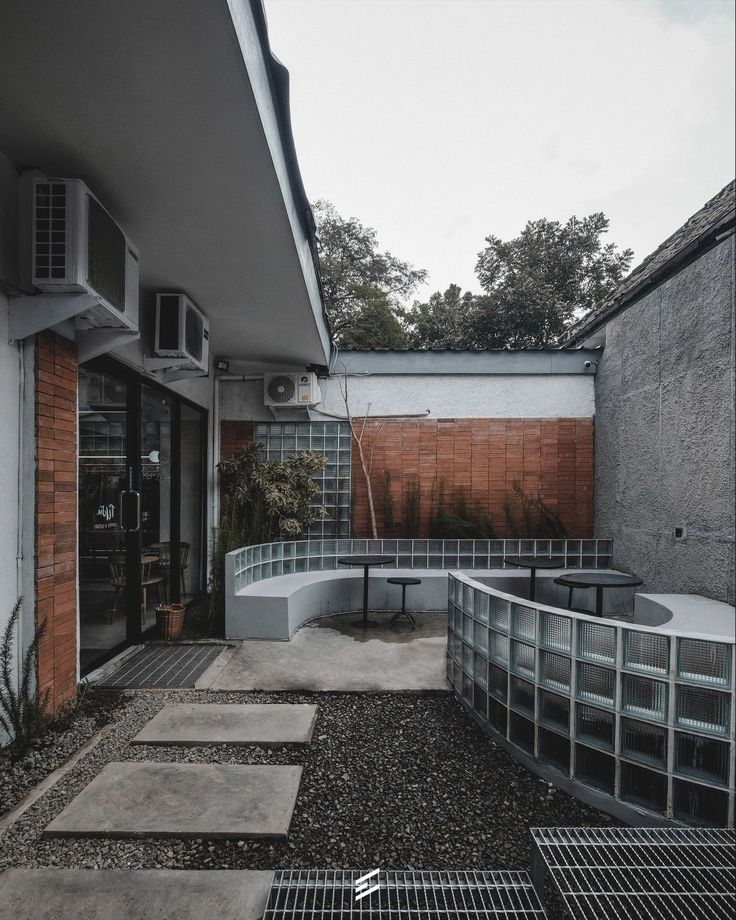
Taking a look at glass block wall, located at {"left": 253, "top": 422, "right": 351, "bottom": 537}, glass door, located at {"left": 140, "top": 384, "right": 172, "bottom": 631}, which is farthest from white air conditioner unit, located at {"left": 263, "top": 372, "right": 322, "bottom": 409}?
glass door, located at {"left": 140, "top": 384, "right": 172, "bottom": 631}

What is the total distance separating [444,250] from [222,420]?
14756 mm

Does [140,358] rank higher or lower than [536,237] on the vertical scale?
lower

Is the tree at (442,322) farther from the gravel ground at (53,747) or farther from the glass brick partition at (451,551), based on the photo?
the gravel ground at (53,747)

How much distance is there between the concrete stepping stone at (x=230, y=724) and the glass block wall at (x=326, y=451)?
Answer: 343 cm

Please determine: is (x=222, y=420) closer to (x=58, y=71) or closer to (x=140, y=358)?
(x=140, y=358)

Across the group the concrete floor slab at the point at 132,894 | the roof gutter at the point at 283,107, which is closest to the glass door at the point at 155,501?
the roof gutter at the point at 283,107

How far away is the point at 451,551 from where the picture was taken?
595 cm

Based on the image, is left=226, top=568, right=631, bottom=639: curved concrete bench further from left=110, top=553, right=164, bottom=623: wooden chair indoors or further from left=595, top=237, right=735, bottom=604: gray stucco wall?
left=595, top=237, right=735, bottom=604: gray stucco wall

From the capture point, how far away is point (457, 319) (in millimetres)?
15438

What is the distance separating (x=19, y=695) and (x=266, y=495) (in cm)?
302

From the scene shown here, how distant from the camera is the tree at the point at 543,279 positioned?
47.9 feet

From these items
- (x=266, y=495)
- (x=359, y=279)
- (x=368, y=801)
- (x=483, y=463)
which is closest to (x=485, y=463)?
(x=483, y=463)

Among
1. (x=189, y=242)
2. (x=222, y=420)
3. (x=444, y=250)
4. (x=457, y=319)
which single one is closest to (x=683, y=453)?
(x=189, y=242)

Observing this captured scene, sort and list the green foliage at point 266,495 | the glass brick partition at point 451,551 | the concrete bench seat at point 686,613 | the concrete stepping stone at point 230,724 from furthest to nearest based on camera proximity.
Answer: the glass brick partition at point 451,551, the green foliage at point 266,495, the concrete bench seat at point 686,613, the concrete stepping stone at point 230,724
